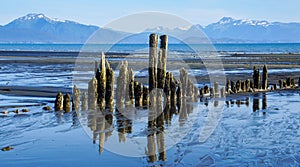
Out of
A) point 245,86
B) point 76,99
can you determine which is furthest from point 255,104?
point 76,99

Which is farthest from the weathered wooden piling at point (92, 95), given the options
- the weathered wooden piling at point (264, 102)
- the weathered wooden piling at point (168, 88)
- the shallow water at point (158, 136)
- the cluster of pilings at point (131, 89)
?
the weathered wooden piling at point (264, 102)

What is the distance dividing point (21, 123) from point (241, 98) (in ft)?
46.8

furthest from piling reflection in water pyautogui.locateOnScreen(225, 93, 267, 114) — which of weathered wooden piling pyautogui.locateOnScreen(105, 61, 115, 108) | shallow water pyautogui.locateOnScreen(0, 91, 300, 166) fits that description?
weathered wooden piling pyautogui.locateOnScreen(105, 61, 115, 108)

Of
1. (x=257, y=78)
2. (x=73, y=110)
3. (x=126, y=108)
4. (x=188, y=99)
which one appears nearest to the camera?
(x=73, y=110)

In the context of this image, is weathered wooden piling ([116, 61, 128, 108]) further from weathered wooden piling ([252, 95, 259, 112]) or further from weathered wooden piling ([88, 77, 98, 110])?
weathered wooden piling ([252, 95, 259, 112])

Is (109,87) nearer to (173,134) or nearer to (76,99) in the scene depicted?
(76,99)

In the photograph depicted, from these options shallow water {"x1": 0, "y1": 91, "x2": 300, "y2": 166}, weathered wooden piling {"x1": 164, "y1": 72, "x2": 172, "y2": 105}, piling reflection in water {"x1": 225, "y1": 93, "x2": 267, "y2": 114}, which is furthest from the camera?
weathered wooden piling {"x1": 164, "y1": 72, "x2": 172, "y2": 105}

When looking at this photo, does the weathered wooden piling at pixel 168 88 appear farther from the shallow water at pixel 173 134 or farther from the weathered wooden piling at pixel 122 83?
the weathered wooden piling at pixel 122 83

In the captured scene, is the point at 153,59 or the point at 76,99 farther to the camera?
the point at 153,59

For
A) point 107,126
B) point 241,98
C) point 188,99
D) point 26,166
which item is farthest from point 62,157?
point 241,98

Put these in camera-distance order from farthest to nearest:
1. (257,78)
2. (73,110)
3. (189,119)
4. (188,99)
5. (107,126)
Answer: (257,78)
(188,99)
(73,110)
(189,119)
(107,126)

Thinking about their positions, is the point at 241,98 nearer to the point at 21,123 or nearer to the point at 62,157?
the point at 21,123

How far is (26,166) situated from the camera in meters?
12.2

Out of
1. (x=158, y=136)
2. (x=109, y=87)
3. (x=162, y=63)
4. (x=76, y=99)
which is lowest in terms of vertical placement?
(x=158, y=136)
